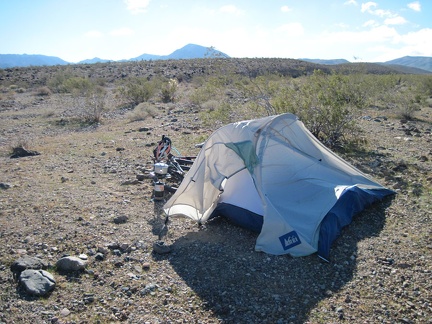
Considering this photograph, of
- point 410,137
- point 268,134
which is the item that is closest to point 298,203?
point 268,134

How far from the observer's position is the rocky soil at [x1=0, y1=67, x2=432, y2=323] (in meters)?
3.95

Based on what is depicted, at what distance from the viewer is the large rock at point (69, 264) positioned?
4629 millimetres

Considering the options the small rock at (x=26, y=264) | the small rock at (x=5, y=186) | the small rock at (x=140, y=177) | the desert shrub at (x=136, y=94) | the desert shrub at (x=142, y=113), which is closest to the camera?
the small rock at (x=26, y=264)

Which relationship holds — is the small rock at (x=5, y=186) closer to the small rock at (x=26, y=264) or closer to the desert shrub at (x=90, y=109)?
the small rock at (x=26, y=264)

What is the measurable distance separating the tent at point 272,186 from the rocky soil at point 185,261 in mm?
268

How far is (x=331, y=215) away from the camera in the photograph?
536 cm

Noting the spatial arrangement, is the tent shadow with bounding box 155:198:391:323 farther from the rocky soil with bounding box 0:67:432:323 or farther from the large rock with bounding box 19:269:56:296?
the large rock with bounding box 19:269:56:296

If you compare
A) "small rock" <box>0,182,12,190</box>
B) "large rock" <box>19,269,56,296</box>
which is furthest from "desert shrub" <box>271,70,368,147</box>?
"large rock" <box>19,269,56,296</box>

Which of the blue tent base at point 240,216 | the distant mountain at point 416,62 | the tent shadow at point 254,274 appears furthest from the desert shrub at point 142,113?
the distant mountain at point 416,62

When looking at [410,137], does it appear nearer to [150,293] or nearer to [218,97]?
[218,97]

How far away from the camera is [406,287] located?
4277 millimetres

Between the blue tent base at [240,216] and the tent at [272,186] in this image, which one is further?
the blue tent base at [240,216]

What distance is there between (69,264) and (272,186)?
2.96 metres

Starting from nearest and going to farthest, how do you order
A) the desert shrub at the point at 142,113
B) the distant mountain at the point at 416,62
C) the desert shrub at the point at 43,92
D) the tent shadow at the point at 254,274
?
the tent shadow at the point at 254,274, the desert shrub at the point at 142,113, the desert shrub at the point at 43,92, the distant mountain at the point at 416,62
